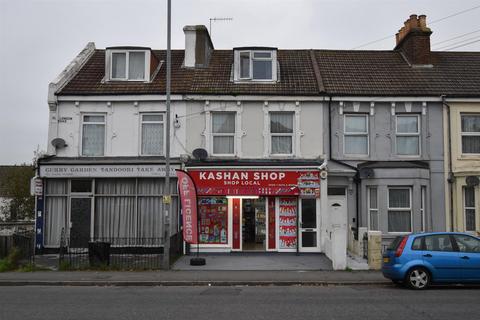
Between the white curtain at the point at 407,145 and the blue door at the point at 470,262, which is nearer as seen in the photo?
the blue door at the point at 470,262

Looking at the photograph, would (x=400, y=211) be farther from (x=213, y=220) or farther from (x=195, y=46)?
(x=195, y=46)

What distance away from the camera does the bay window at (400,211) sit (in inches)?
730

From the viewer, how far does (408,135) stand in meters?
19.2

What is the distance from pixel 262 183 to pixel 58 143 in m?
8.49

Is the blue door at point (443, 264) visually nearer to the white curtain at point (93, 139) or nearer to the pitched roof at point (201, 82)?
the pitched roof at point (201, 82)

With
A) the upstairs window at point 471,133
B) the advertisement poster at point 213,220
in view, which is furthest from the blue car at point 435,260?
the upstairs window at point 471,133

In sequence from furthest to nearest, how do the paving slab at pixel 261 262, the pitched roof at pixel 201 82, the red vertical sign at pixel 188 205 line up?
the pitched roof at pixel 201 82 → the red vertical sign at pixel 188 205 → the paving slab at pixel 261 262

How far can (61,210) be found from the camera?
61.3 ft

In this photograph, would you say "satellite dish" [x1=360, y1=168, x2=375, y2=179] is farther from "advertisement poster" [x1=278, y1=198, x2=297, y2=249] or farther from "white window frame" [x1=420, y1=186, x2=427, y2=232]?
"advertisement poster" [x1=278, y1=198, x2=297, y2=249]

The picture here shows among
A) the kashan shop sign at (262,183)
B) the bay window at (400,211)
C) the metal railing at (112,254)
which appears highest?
the kashan shop sign at (262,183)

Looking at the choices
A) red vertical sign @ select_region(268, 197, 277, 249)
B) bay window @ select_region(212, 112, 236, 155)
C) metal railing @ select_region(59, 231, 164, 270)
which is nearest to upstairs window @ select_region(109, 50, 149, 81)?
bay window @ select_region(212, 112, 236, 155)

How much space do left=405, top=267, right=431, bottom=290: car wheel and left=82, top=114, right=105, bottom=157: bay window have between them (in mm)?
12990

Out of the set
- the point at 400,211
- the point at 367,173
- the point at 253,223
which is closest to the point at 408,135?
the point at 367,173

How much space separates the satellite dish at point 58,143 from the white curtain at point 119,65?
359cm
